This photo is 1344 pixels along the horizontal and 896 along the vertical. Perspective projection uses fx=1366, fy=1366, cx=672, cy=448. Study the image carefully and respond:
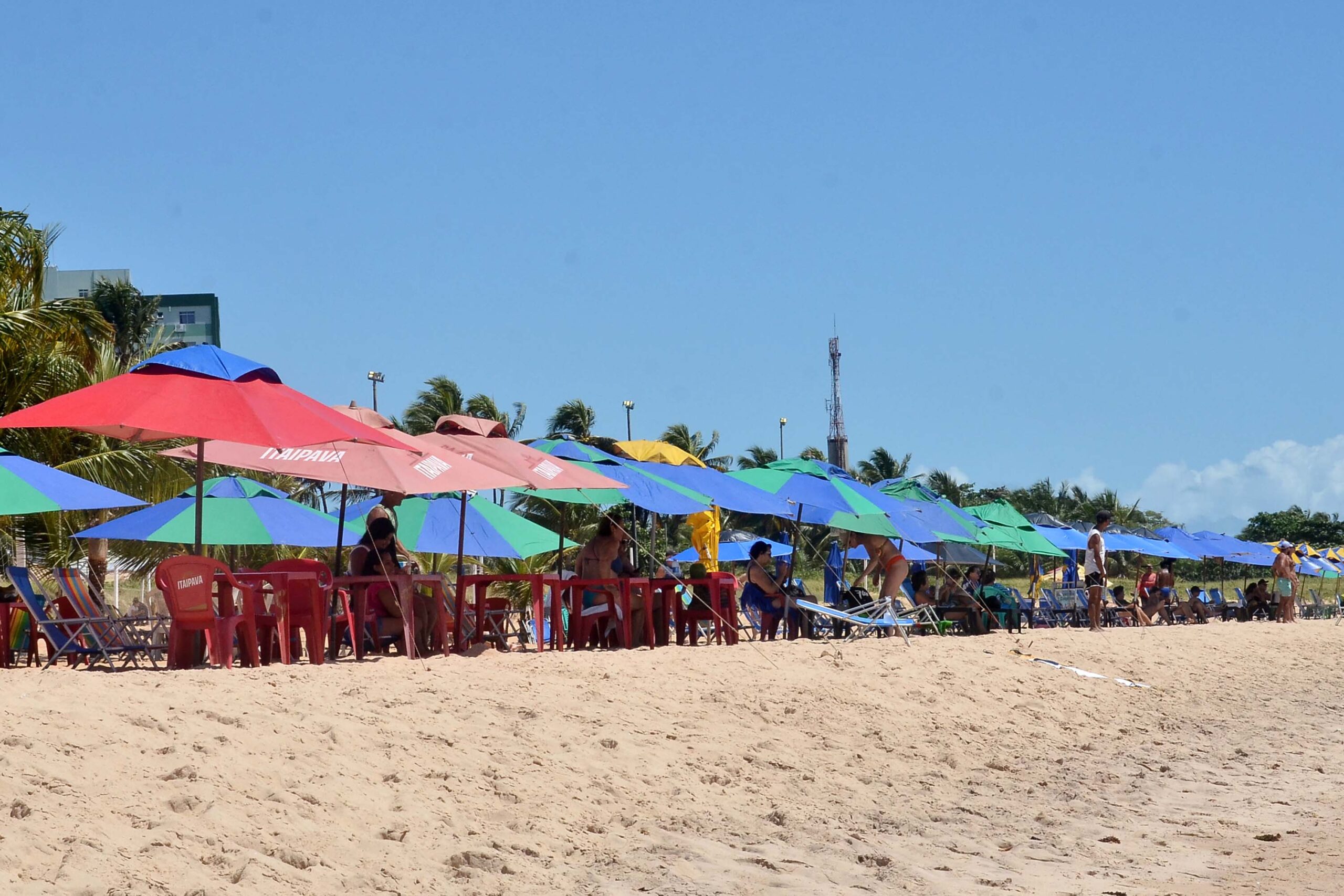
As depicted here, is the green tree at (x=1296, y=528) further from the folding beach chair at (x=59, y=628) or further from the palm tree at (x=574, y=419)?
the folding beach chair at (x=59, y=628)

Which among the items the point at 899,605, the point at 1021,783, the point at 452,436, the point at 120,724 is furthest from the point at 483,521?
the point at 120,724

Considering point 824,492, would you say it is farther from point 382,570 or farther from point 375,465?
point 382,570

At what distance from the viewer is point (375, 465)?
31.8 ft

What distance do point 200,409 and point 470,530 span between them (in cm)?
518

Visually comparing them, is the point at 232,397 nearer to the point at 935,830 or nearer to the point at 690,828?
the point at 690,828

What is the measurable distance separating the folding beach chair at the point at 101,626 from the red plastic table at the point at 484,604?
7.23 feet

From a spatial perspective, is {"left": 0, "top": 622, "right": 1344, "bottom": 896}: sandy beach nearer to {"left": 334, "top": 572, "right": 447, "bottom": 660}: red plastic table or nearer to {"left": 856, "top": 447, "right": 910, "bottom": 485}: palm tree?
{"left": 334, "top": 572, "right": 447, "bottom": 660}: red plastic table

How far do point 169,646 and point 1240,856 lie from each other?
611 cm

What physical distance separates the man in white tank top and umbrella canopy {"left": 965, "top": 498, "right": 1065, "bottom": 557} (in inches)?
106

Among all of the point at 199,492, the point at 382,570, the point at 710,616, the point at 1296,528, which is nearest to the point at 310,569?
the point at 382,570

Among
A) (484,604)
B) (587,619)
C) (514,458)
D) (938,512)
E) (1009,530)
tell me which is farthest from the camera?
(1009,530)

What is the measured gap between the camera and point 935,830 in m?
6.99

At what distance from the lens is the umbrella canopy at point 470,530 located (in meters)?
12.9

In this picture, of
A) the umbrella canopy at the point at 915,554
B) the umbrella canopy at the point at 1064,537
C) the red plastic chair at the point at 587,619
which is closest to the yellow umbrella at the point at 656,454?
the red plastic chair at the point at 587,619
